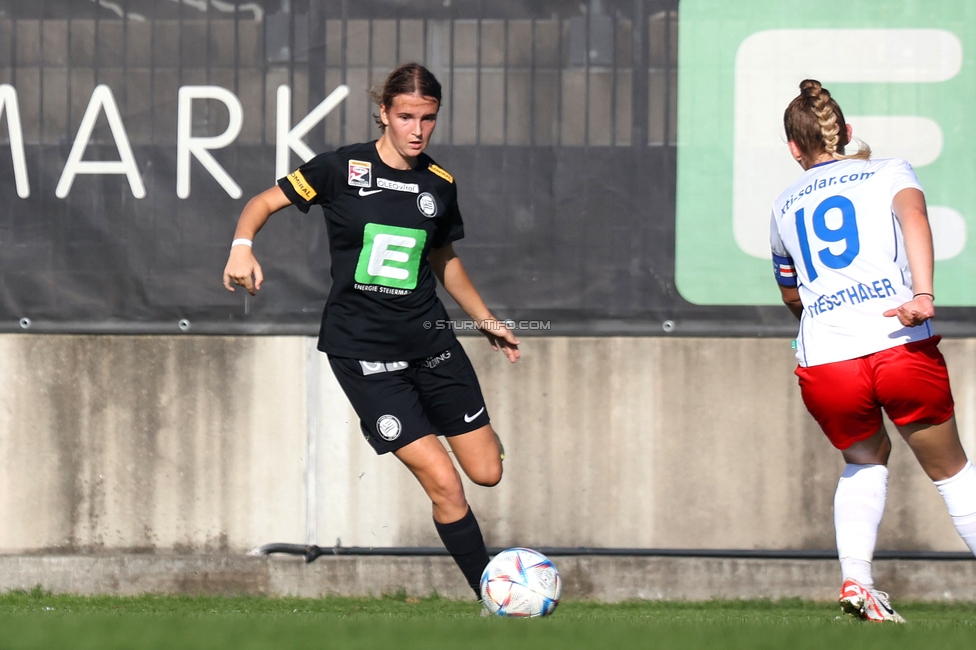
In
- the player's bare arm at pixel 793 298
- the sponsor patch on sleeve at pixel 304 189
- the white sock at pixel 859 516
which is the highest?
the sponsor patch on sleeve at pixel 304 189

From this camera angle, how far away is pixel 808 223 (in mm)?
3975

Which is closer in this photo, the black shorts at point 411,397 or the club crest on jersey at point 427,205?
the black shorts at point 411,397

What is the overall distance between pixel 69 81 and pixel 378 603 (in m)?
3.07

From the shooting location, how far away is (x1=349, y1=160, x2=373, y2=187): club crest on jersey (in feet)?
14.5

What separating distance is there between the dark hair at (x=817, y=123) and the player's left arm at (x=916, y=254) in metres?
0.31

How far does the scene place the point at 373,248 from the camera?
14.3 feet

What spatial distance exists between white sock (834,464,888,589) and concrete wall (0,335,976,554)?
5.57 ft

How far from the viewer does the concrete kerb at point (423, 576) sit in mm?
5617

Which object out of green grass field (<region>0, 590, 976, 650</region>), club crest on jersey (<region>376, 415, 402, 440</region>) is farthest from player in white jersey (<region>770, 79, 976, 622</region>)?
club crest on jersey (<region>376, 415, 402, 440</region>)

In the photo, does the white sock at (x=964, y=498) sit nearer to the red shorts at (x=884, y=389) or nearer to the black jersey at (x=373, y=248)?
the red shorts at (x=884, y=389)

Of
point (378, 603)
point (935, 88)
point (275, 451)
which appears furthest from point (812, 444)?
point (275, 451)

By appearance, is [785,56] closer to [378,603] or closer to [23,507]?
[378,603]

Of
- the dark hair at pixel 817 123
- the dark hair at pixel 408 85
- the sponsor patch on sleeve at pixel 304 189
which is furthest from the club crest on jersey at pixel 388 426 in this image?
the dark hair at pixel 817 123

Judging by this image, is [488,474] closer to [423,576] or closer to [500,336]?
[500,336]
